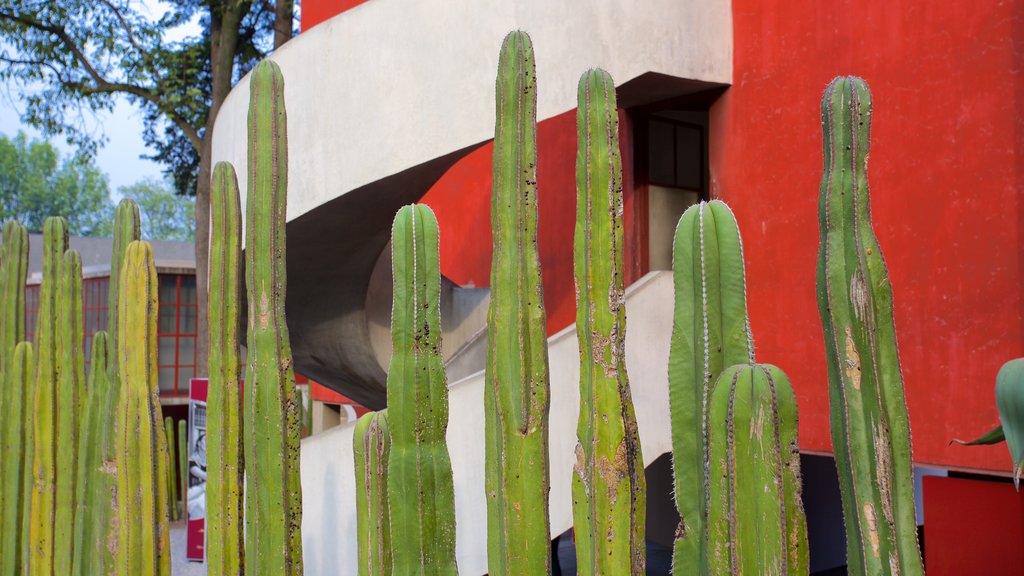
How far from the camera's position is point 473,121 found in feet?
21.7

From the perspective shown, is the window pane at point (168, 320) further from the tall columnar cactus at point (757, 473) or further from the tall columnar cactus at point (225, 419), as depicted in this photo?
the tall columnar cactus at point (757, 473)

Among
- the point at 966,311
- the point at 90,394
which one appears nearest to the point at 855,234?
the point at 966,311

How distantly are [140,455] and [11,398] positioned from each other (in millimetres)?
2088

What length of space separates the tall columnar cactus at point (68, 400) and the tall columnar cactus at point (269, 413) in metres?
2.05

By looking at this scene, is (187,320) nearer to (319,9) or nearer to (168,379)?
(168,379)

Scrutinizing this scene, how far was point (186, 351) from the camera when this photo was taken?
17.7 metres

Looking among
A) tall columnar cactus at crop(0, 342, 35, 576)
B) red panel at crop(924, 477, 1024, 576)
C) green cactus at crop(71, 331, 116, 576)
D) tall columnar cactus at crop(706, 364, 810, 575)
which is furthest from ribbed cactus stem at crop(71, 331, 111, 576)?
red panel at crop(924, 477, 1024, 576)

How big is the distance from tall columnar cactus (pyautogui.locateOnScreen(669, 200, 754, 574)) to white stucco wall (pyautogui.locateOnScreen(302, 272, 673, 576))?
3154mm

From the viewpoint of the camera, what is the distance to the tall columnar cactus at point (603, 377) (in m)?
3.63

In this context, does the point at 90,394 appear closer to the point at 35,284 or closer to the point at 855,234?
the point at 855,234

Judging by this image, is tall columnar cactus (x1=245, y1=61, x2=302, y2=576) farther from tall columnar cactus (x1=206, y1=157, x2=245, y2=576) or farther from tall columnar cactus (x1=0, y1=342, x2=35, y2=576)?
tall columnar cactus (x1=0, y1=342, x2=35, y2=576)

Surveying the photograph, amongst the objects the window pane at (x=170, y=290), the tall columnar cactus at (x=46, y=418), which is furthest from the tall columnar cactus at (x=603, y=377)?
the window pane at (x=170, y=290)

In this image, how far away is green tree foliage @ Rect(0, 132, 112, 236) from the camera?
50000mm

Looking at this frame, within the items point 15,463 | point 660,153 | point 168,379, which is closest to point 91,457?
point 15,463
